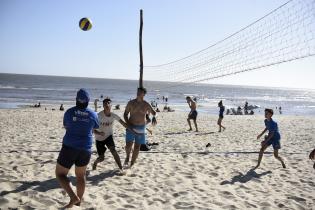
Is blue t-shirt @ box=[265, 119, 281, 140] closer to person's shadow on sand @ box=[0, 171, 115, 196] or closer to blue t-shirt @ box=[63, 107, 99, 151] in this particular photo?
person's shadow on sand @ box=[0, 171, 115, 196]

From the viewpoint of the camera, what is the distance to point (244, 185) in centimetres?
546

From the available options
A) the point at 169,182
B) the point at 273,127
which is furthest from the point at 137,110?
the point at 273,127

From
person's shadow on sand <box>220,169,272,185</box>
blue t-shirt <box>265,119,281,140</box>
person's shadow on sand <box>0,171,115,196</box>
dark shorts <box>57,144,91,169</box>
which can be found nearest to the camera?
dark shorts <box>57,144,91,169</box>

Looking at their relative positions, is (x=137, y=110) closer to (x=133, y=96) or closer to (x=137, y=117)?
(x=137, y=117)

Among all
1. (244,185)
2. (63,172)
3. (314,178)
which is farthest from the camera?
(314,178)

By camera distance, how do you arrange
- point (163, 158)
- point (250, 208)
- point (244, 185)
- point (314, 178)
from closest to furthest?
point (250, 208) → point (244, 185) → point (314, 178) → point (163, 158)

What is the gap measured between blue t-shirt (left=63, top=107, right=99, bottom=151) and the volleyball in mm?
5508

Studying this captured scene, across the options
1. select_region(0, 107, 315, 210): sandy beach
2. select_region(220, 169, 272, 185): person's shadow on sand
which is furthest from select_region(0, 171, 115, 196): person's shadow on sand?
→ select_region(220, 169, 272, 185): person's shadow on sand

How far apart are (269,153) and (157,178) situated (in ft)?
13.7

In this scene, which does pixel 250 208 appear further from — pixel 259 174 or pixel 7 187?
pixel 7 187

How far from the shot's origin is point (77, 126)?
3.68 metres

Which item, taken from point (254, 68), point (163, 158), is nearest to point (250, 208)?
point (163, 158)

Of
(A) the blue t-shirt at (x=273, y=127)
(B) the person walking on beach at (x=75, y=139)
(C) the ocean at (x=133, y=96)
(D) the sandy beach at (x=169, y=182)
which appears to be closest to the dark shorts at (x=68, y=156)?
(B) the person walking on beach at (x=75, y=139)

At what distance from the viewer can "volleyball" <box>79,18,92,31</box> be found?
8.66 m
